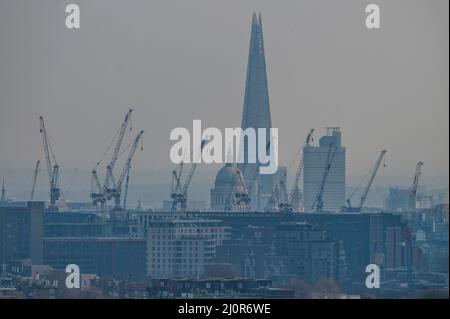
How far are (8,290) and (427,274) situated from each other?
65.0 feet

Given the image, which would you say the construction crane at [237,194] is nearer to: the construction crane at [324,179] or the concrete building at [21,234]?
the construction crane at [324,179]

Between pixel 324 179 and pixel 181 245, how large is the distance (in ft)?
38.4

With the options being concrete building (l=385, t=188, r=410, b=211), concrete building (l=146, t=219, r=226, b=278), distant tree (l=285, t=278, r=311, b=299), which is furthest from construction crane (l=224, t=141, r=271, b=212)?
distant tree (l=285, t=278, r=311, b=299)

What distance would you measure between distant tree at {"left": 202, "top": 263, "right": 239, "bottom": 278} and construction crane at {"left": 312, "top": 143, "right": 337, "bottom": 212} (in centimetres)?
1547

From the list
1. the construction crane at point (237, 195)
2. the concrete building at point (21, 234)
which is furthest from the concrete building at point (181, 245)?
the construction crane at point (237, 195)

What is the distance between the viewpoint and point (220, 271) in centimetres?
7094

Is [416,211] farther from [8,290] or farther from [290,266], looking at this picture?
[8,290]

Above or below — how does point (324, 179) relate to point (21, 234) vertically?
above

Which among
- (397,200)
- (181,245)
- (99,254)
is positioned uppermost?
(397,200)

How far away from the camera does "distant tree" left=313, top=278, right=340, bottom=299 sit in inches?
2240

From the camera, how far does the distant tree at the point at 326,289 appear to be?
56.9 metres

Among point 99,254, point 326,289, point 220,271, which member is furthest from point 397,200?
point 326,289

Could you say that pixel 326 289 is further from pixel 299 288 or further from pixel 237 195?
pixel 237 195
